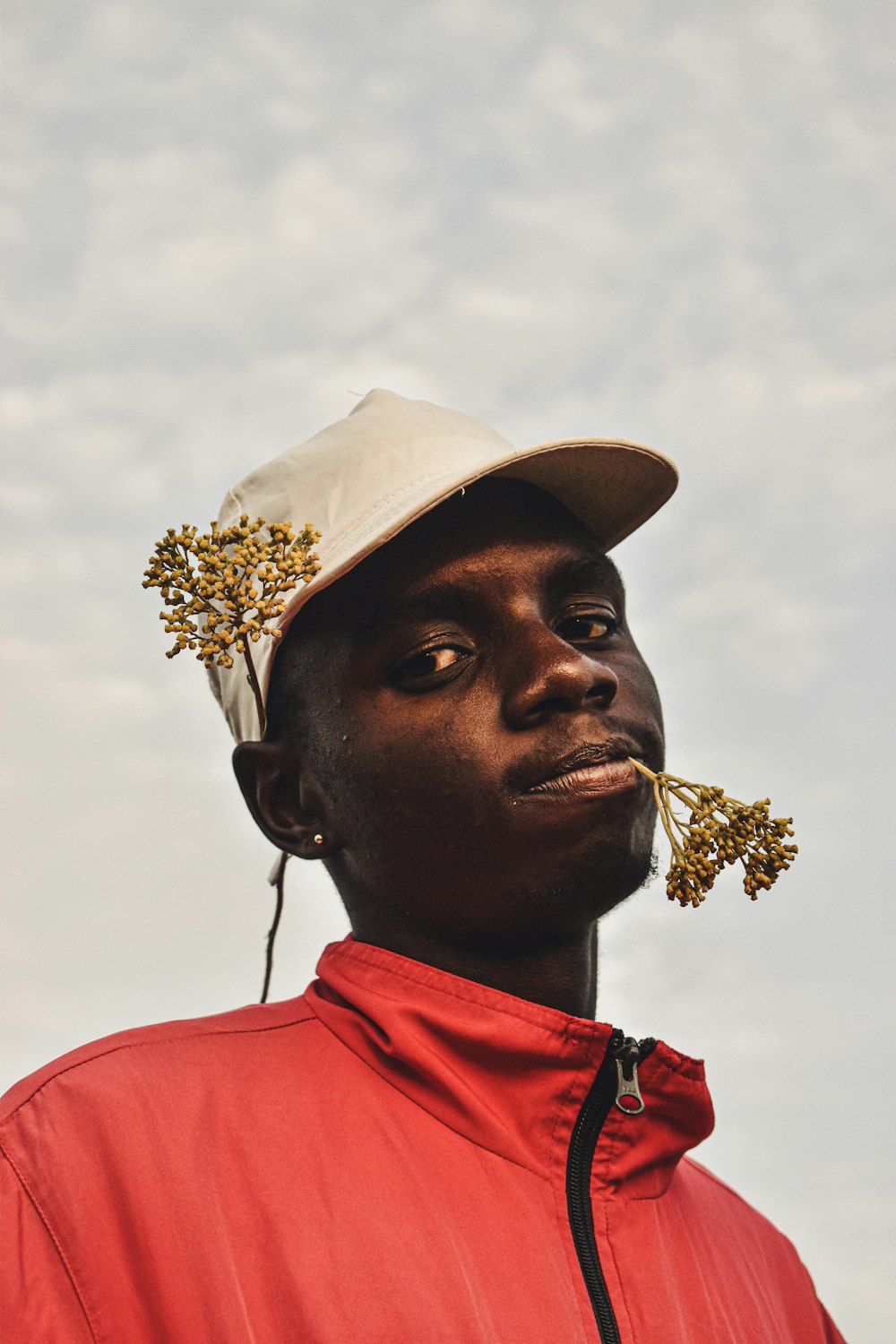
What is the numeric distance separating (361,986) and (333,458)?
124 centimetres

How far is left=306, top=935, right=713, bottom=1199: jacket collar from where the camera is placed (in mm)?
2838

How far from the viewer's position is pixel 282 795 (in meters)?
3.47

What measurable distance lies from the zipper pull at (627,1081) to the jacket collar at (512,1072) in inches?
1.1

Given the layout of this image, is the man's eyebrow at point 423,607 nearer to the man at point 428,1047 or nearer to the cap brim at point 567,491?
the man at point 428,1047

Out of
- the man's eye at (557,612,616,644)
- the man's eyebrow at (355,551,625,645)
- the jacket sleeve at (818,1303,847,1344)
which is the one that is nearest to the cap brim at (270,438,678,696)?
the man's eyebrow at (355,551,625,645)

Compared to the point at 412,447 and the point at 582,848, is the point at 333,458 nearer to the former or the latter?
the point at 412,447

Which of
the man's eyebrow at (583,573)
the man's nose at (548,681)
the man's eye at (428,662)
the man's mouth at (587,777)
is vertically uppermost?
the man's eyebrow at (583,573)

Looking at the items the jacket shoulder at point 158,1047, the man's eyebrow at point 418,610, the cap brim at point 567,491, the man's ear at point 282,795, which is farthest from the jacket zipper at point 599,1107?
the cap brim at point 567,491

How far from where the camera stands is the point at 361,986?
307 centimetres

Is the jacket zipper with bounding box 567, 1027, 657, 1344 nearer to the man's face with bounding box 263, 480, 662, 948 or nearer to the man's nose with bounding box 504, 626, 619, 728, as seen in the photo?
the man's face with bounding box 263, 480, 662, 948

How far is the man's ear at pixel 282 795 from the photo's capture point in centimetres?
337

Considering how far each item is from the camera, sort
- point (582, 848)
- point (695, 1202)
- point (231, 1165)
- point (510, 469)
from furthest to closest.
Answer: point (510, 469) < point (695, 1202) < point (582, 848) < point (231, 1165)

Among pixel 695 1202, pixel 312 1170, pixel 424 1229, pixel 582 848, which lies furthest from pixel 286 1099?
pixel 695 1202

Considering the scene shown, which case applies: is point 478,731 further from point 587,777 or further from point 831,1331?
point 831,1331
